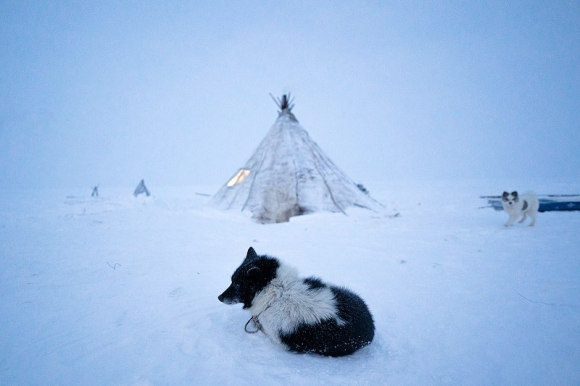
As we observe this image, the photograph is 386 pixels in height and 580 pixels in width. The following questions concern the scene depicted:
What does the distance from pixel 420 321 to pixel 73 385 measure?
9.24ft

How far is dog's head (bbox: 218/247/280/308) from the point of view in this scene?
201 centimetres

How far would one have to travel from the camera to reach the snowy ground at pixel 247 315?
1669 mm

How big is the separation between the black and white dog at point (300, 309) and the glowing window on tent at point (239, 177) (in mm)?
8255

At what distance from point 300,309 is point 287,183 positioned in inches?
287

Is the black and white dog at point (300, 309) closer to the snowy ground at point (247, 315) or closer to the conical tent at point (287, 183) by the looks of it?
the snowy ground at point (247, 315)

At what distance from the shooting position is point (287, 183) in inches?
354

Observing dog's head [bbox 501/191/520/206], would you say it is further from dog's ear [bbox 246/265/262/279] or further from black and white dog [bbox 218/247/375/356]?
dog's ear [bbox 246/265/262/279]

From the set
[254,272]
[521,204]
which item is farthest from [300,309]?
[521,204]

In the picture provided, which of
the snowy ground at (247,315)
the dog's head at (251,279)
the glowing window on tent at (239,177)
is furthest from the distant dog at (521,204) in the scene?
the glowing window on tent at (239,177)

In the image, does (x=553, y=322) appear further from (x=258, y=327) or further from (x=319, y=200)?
(x=319, y=200)

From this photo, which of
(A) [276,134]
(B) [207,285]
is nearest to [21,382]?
(B) [207,285]

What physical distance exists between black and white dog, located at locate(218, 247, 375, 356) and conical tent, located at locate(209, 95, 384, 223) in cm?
628

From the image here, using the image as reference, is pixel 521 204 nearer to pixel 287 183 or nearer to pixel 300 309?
pixel 287 183

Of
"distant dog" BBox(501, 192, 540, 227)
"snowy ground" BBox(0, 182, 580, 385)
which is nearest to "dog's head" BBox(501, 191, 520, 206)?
"distant dog" BBox(501, 192, 540, 227)
